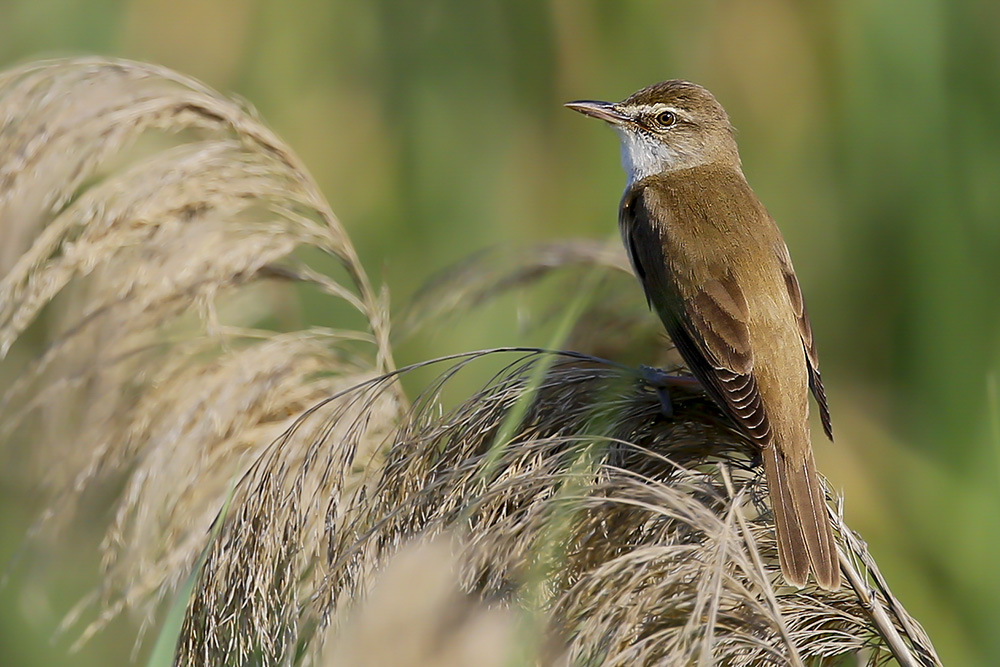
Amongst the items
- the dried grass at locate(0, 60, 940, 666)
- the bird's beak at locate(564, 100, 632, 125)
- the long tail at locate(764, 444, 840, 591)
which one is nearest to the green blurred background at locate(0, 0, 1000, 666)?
the dried grass at locate(0, 60, 940, 666)

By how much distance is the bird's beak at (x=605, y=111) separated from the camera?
10.5 ft

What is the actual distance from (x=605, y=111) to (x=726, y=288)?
0.89m

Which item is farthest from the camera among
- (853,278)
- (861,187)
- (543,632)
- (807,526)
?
(853,278)

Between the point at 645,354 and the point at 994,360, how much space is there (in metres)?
0.96

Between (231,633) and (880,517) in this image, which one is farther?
(880,517)

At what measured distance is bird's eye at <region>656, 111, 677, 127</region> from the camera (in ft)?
10.7

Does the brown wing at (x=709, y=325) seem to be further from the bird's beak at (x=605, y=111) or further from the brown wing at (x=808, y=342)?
the bird's beak at (x=605, y=111)

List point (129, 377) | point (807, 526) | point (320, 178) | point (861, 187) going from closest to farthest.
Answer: point (807, 526) < point (129, 377) < point (861, 187) < point (320, 178)

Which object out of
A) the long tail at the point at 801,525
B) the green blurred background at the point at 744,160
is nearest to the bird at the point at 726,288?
the long tail at the point at 801,525

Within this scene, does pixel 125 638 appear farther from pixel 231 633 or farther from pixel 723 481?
pixel 723 481

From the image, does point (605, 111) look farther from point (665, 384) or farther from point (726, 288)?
point (665, 384)

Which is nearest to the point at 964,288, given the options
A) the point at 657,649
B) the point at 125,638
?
the point at 657,649

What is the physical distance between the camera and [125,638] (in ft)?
9.64

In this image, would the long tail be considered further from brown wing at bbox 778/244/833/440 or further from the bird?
brown wing at bbox 778/244/833/440
